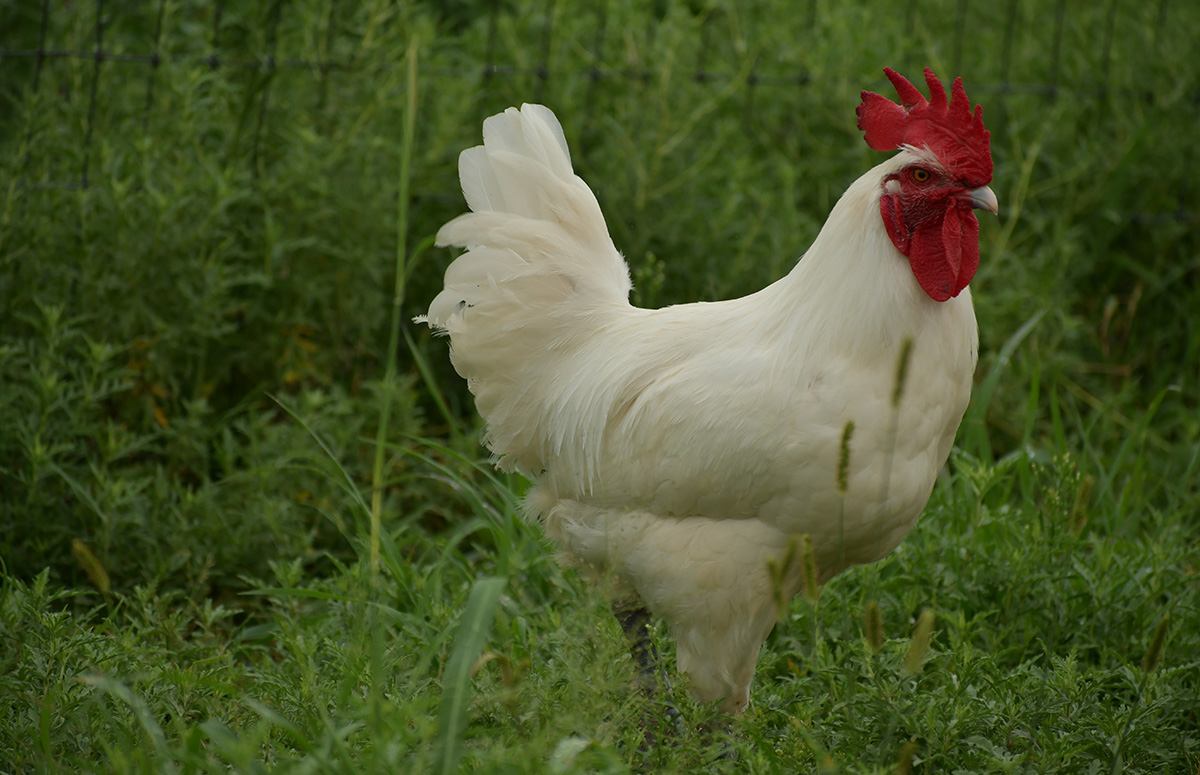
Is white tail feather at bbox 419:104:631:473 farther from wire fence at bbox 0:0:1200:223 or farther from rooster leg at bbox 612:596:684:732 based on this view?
wire fence at bbox 0:0:1200:223

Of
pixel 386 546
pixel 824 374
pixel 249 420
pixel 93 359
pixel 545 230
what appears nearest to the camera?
pixel 824 374

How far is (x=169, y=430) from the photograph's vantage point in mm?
4086

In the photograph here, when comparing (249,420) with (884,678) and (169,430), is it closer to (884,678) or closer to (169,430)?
(169,430)

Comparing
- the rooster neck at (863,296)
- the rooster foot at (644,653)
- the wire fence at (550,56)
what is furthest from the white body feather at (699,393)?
the wire fence at (550,56)

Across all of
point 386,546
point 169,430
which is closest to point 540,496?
point 386,546

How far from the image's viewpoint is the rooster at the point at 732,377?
2.66 meters

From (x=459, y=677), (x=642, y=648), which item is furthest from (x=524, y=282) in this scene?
(x=459, y=677)

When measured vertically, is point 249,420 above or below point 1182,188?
below

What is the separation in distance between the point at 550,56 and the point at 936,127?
10.1 ft

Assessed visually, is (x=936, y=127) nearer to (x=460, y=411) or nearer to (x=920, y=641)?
(x=920, y=641)

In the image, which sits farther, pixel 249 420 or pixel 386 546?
pixel 249 420

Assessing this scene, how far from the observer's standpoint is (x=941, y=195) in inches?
105

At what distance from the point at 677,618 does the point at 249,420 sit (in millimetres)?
2462

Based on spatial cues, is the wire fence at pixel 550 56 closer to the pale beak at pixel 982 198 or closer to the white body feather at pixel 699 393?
the white body feather at pixel 699 393
